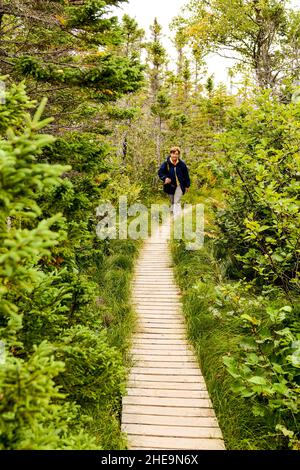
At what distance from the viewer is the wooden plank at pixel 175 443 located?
3.39 metres

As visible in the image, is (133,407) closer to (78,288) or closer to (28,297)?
(78,288)

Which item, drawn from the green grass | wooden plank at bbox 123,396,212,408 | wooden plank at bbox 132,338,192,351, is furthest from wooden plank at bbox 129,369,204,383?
wooden plank at bbox 132,338,192,351

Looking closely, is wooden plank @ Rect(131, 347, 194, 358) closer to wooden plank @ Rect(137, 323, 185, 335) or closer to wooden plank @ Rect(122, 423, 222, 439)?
wooden plank @ Rect(137, 323, 185, 335)

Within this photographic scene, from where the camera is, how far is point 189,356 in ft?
16.4

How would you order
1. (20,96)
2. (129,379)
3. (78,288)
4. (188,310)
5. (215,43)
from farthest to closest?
1. (215,43)
2. (188,310)
3. (129,379)
4. (78,288)
5. (20,96)

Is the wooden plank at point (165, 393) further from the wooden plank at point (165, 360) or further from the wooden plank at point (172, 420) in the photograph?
the wooden plank at point (165, 360)

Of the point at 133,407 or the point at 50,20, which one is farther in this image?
the point at 50,20

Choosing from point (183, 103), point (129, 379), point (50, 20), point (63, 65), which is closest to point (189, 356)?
point (129, 379)

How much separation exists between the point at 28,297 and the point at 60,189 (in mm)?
1380

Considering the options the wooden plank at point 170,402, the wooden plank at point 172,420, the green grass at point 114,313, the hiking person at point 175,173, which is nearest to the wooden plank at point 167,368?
the green grass at point 114,313

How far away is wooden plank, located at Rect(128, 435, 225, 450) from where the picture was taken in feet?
11.1

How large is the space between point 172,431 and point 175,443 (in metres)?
0.17

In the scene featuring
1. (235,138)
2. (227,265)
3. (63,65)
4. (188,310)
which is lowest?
(188,310)

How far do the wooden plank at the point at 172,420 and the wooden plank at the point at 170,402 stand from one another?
0.63 ft
